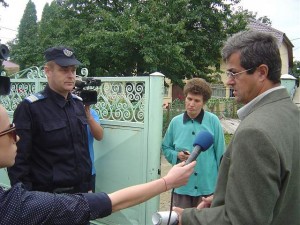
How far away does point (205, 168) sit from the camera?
311 cm

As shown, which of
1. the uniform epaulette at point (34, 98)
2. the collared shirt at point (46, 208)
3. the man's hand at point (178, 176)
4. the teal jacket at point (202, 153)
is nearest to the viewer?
the collared shirt at point (46, 208)

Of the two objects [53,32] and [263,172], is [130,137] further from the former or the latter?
[53,32]

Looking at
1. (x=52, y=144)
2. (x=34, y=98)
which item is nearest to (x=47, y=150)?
(x=52, y=144)

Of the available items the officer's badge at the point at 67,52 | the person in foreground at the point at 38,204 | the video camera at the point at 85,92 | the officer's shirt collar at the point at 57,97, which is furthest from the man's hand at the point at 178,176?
the officer's badge at the point at 67,52

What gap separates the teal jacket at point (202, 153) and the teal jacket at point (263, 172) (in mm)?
1587

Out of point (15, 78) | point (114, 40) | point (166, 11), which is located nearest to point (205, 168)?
point (15, 78)

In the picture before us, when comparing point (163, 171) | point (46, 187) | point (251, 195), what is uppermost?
point (251, 195)

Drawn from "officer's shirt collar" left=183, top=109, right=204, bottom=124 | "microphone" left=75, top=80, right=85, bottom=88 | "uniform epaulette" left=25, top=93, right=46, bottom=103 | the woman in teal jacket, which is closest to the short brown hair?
the woman in teal jacket

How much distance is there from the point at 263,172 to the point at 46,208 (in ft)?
2.90

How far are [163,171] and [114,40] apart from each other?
670cm

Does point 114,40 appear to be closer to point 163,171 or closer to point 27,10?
point 163,171

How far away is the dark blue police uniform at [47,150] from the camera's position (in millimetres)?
2604

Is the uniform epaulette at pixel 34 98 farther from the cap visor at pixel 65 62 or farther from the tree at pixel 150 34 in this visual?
the tree at pixel 150 34

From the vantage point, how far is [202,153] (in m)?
3.14
